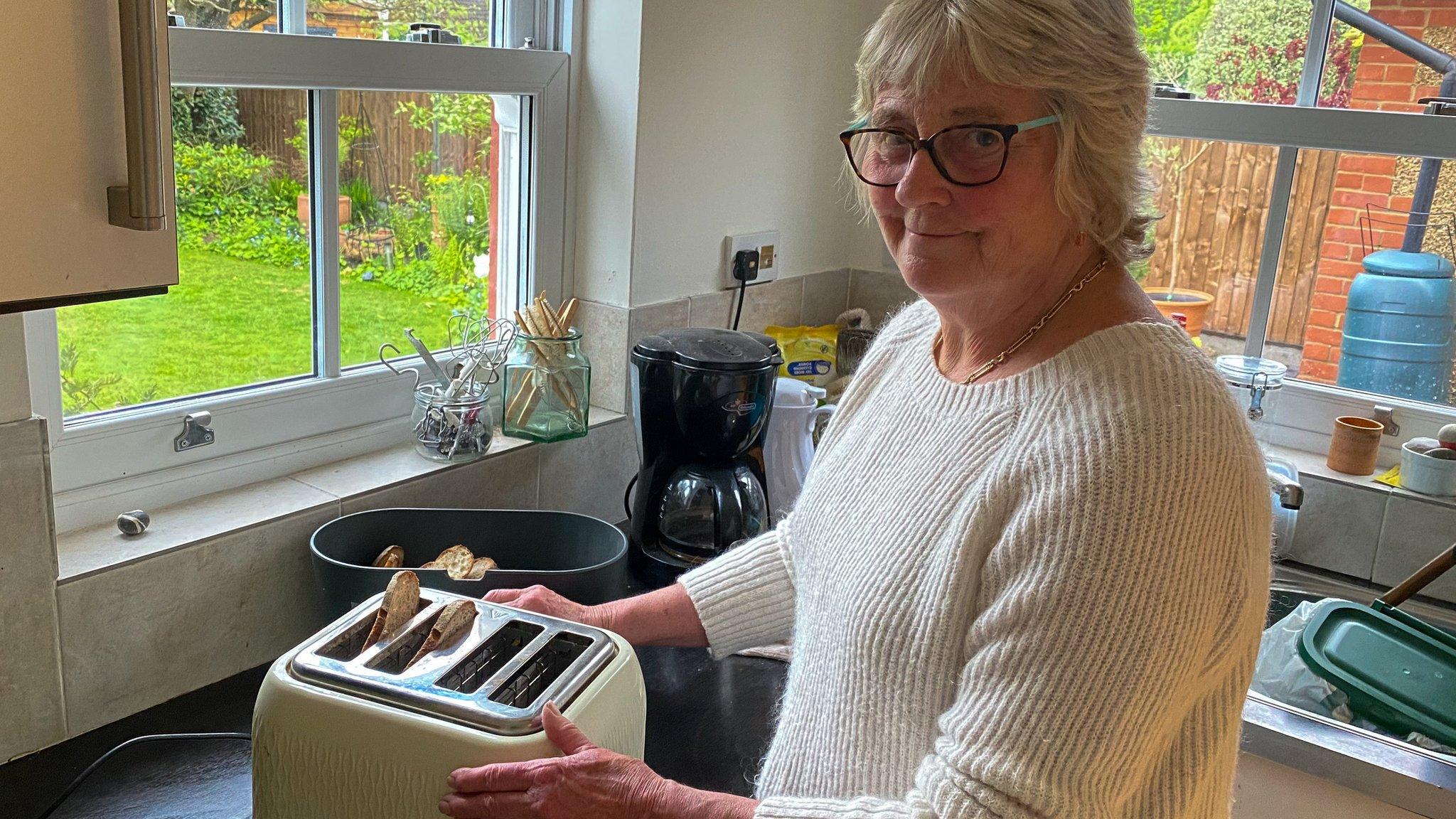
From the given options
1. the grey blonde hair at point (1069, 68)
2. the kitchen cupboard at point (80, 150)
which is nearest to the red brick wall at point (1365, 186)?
the grey blonde hair at point (1069, 68)

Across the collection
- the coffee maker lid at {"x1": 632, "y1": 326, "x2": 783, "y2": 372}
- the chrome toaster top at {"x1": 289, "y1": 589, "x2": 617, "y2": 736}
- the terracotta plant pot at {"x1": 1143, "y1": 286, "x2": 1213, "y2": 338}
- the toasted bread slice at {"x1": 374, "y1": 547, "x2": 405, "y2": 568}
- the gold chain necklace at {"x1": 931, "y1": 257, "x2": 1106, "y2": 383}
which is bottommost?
the toasted bread slice at {"x1": 374, "y1": 547, "x2": 405, "y2": 568}

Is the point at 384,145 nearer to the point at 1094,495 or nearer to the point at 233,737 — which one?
the point at 233,737

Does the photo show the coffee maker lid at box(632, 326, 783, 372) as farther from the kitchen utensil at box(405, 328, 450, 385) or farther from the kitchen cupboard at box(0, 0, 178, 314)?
the kitchen cupboard at box(0, 0, 178, 314)

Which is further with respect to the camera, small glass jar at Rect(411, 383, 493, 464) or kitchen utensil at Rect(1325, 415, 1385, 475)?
kitchen utensil at Rect(1325, 415, 1385, 475)

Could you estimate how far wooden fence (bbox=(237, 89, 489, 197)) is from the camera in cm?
145

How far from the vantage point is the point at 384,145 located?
1624 millimetres

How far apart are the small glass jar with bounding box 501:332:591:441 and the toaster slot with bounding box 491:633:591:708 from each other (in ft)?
2.45

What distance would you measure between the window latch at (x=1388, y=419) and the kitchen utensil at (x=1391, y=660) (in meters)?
0.51

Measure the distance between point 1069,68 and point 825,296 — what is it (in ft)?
5.18

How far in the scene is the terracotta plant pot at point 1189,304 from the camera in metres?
2.13

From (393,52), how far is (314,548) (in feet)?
2.21

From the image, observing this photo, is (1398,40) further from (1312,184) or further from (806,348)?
(806,348)

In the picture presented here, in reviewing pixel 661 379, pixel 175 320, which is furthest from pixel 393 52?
pixel 661 379

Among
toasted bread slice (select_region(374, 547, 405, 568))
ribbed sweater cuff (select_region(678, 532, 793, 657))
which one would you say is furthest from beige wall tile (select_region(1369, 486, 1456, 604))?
toasted bread slice (select_region(374, 547, 405, 568))
